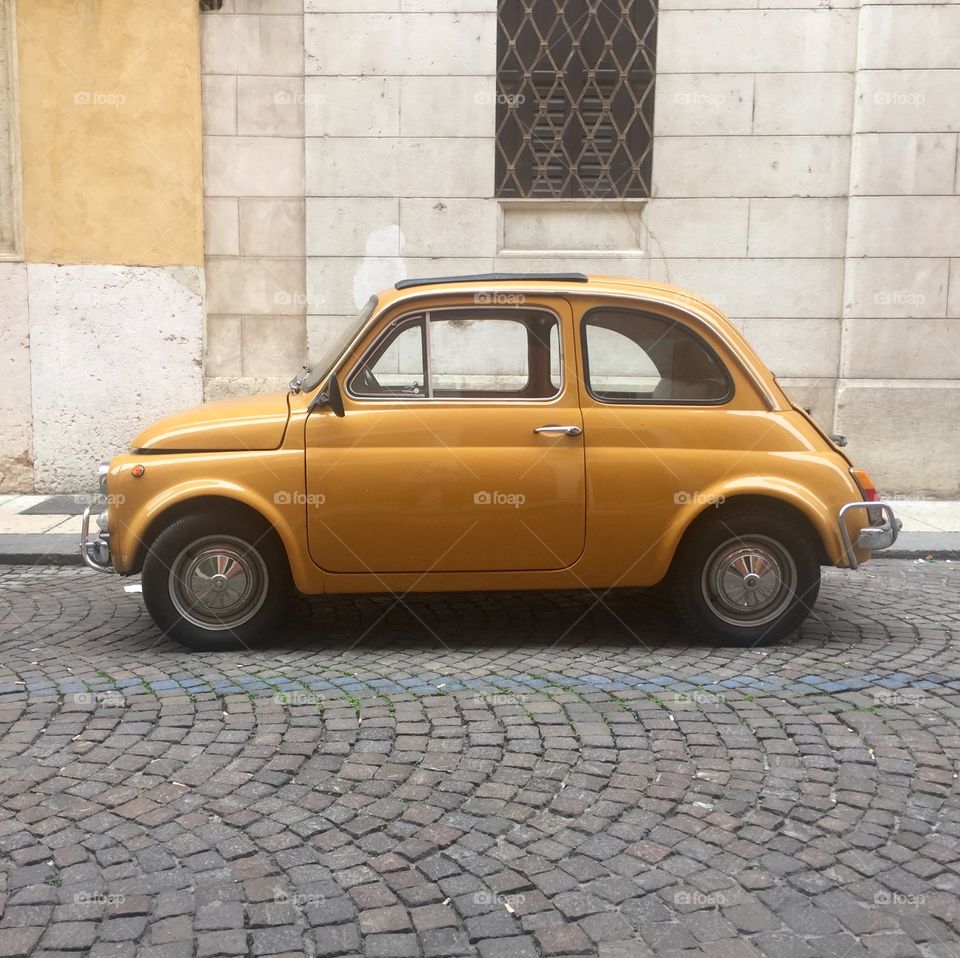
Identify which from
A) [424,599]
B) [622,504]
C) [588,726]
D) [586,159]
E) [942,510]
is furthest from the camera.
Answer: [586,159]

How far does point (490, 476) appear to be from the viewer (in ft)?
18.3

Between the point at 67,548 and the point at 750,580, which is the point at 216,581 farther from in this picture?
the point at 67,548

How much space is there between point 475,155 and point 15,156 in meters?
4.54

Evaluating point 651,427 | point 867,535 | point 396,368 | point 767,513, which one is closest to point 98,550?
point 396,368

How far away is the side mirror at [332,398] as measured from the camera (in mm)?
5570

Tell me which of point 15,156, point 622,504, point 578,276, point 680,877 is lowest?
point 680,877

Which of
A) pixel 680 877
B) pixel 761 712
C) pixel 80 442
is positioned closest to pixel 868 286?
pixel 761 712

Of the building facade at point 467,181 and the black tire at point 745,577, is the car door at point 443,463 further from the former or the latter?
the building facade at point 467,181

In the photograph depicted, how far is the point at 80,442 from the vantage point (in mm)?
11016

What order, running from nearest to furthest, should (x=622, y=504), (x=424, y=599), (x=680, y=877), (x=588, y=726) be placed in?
(x=680, y=877), (x=588, y=726), (x=622, y=504), (x=424, y=599)

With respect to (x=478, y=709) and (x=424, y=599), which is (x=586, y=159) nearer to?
(x=424, y=599)

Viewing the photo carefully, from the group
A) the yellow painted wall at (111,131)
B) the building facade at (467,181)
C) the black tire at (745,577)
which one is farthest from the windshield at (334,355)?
the yellow painted wall at (111,131)

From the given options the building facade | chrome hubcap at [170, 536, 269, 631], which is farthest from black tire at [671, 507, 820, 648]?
the building facade

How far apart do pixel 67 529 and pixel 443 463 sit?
465 centimetres
